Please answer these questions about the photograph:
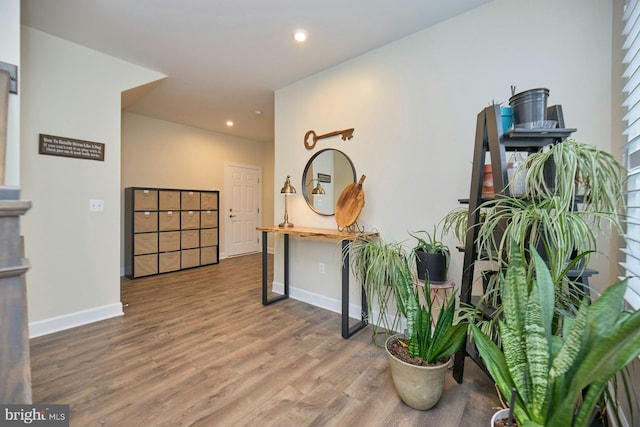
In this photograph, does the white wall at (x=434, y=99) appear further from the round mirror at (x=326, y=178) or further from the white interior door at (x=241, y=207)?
the white interior door at (x=241, y=207)

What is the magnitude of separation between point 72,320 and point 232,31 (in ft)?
9.25

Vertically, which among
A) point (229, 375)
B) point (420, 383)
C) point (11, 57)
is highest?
point (11, 57)

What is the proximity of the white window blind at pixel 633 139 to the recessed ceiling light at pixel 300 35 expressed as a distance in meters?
1.91

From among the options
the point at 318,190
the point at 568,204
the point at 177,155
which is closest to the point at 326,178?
the point at 318,190

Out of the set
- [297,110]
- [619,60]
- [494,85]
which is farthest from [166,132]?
[619,60]

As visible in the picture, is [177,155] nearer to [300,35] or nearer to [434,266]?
[300,35]

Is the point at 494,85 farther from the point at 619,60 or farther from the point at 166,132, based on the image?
the point at 166,132

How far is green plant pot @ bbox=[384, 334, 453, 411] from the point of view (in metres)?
1.34

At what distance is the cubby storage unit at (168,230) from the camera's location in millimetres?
3758

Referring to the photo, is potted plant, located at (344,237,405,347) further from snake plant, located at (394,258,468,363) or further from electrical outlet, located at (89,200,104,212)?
electrical outlet, located at (89,200,104,212)

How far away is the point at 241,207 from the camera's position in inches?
221

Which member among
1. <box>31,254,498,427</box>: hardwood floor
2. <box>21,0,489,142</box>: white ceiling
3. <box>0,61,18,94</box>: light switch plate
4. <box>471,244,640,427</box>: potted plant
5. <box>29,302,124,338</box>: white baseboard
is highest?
<box>21,0,489,142</box>: white ceiling

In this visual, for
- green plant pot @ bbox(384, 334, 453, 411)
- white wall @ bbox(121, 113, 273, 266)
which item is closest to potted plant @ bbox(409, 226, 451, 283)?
green plant pot @ bbox(384, 334, 453, 411)

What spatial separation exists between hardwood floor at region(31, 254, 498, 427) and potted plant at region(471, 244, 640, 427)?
1.95 ft
